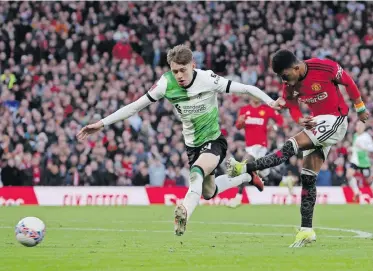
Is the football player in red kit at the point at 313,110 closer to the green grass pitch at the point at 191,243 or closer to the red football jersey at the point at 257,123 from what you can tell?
the green grass pitch at the point at 191,243

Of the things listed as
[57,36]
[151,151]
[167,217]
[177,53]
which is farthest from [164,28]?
[177,53]

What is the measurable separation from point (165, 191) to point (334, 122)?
1475cm

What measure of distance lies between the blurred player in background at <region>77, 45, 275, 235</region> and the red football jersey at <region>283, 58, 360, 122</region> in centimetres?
39

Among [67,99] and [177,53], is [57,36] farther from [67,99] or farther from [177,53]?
[177,53]

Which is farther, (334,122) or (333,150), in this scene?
(333,150)

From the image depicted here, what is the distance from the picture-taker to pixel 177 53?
12.5 metres

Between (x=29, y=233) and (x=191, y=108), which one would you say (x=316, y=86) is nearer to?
(x=191, y=108)

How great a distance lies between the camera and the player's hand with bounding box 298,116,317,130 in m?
12.4

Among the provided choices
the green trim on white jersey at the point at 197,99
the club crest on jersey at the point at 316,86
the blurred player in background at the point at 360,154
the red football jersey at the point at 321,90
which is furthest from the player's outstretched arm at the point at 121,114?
the blurred player in background at the point at 360,154

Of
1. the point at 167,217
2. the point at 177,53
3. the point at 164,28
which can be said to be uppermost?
the point at 164,28

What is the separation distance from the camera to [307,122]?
12.4m

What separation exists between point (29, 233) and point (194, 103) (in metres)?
2.78

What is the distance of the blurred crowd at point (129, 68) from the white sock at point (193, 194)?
15.6 meters

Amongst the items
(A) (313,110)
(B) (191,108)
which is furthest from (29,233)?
(A) (313,110)
